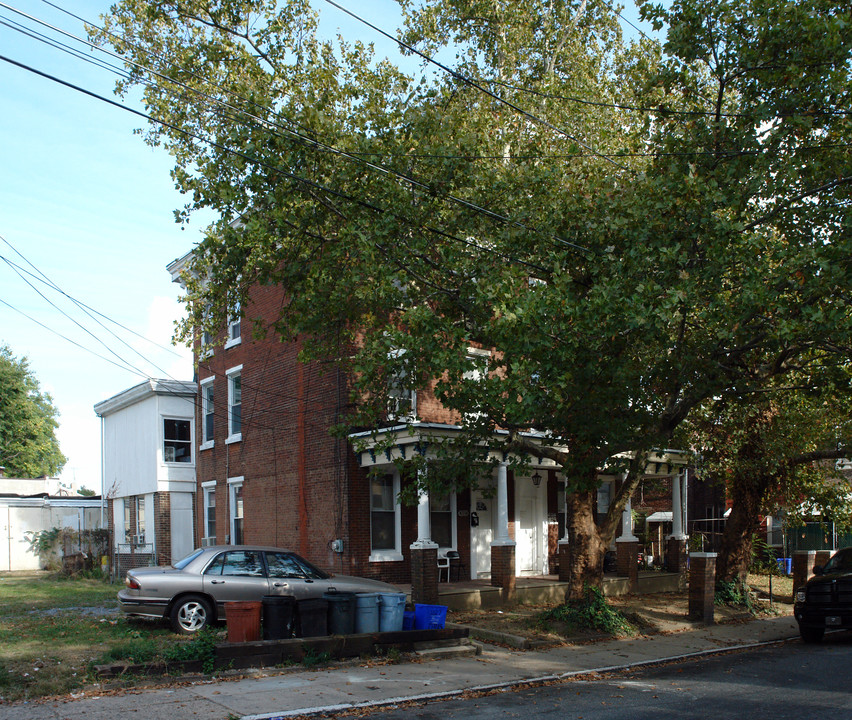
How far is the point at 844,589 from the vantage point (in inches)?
561

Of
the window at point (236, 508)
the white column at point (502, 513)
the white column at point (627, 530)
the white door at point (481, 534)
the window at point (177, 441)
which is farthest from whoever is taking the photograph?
the window at point (177, 441)

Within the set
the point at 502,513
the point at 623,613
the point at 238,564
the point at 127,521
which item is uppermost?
the point at 502,513

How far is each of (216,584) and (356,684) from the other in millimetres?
4522

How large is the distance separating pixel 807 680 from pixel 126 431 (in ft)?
79.7

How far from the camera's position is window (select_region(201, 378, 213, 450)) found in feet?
85.0

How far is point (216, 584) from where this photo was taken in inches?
557

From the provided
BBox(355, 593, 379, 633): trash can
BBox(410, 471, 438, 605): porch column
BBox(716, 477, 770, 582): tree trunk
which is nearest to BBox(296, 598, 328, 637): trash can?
BBox(355, 593, 379, 633): trash can

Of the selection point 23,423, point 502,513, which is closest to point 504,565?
point 502,513

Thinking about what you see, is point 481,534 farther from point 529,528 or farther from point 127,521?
point 127,521

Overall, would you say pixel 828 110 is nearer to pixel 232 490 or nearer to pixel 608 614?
pixel 608 614

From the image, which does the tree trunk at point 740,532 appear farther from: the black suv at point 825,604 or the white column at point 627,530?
the black suv at point 825,604

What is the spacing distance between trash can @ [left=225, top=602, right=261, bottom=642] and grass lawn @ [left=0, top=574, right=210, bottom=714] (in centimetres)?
87

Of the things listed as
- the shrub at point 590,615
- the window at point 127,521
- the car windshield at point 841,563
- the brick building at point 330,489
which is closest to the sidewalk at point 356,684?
the shrub at point 590,615

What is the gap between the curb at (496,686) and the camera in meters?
9.06
